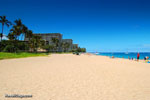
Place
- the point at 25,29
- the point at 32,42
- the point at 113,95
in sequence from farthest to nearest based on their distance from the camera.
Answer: the point at 32,42 → the point at 25,29 → the point at 113,95

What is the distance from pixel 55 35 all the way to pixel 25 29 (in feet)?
184

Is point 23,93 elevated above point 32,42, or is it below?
below

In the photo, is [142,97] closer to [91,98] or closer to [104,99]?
[104,99]

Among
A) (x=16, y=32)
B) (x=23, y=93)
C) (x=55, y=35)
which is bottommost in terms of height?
(x=23, y=93)

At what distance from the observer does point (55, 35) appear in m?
106

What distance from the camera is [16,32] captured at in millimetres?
44250

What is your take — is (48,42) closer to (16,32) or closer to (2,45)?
(2,45)

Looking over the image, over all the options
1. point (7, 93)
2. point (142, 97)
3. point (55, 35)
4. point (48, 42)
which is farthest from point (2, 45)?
point (142, 97)

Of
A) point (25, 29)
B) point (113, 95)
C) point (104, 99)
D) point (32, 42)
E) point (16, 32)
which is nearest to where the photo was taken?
point (104, 99)

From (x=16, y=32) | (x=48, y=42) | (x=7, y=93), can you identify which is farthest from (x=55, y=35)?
(x=7, y=93)

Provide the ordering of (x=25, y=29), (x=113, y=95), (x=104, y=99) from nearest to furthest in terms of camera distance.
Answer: (x=104, y=99) → (x=113, y=95) → (x=25, y=29)

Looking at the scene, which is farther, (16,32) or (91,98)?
(16,32)

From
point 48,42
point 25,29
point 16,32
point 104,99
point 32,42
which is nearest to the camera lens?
point 104,99

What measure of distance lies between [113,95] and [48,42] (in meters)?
103
